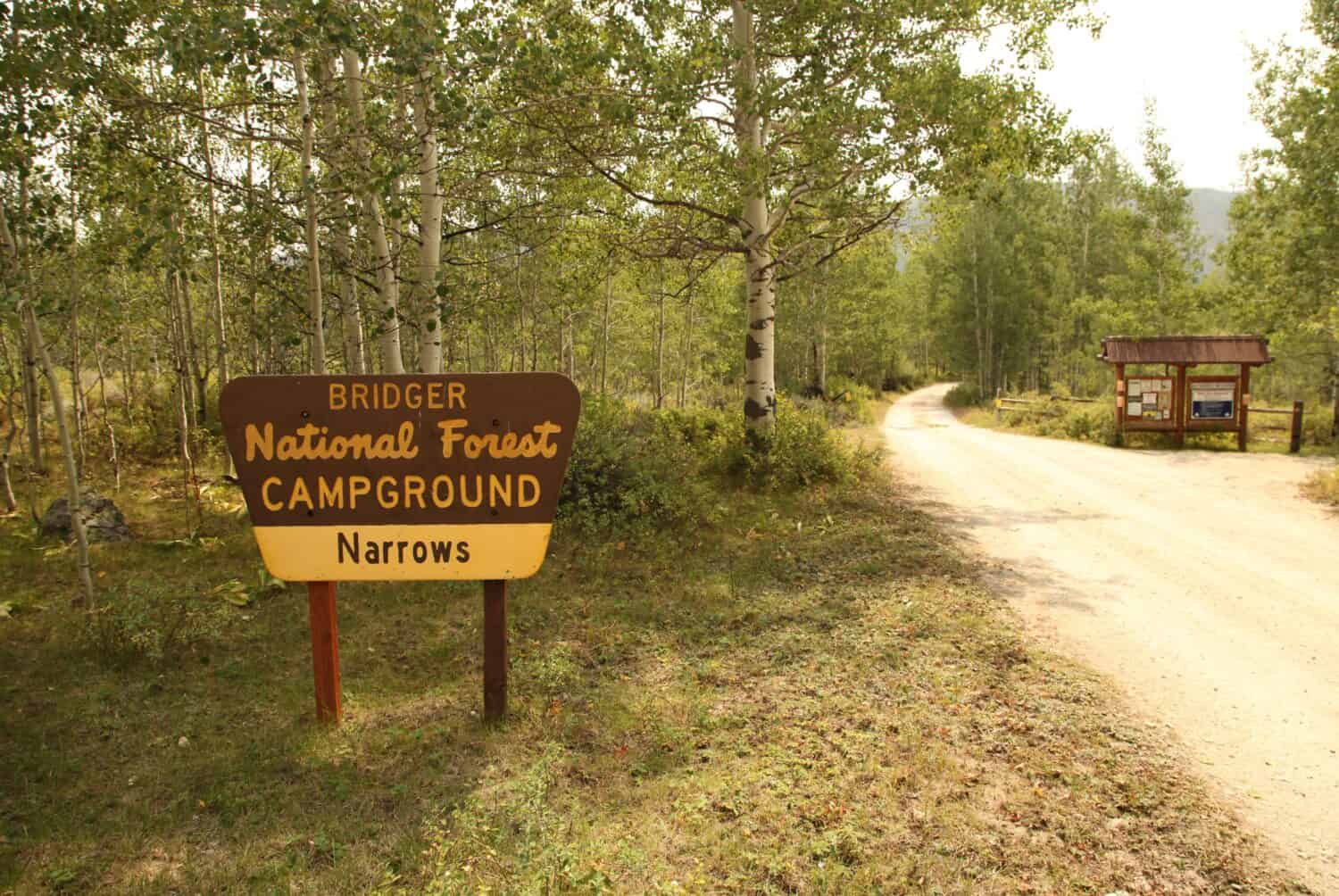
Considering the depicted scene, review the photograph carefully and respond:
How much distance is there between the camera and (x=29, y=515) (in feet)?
30.0

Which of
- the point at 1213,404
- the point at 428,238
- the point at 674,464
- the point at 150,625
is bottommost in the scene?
the point at 150,625

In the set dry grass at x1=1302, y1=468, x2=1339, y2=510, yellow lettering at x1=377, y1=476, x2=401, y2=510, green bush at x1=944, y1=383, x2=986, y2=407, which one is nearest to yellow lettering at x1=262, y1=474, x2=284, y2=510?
yellow lettering at x1=377, y1=476, x2=401, y2=510

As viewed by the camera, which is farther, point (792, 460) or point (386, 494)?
point (792, 460)

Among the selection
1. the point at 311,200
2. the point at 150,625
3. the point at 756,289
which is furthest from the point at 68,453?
the point at 756,289

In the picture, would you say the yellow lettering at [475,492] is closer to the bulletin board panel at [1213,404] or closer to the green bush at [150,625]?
the green bush at [150,625]

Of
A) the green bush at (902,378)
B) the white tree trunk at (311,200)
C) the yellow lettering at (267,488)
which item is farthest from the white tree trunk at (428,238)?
the green bush at (902,378)

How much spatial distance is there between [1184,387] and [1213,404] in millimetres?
714

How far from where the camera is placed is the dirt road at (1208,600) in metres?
4.14

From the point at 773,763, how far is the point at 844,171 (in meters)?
9.31

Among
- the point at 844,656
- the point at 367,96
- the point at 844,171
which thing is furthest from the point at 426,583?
the point at 844,171

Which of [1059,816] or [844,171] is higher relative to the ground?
[844,171]

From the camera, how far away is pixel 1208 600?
6.92 meters

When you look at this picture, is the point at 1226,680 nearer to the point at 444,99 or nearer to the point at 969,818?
the point at 969,818

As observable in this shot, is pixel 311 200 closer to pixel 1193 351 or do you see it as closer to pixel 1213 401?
pixel 1193 351
